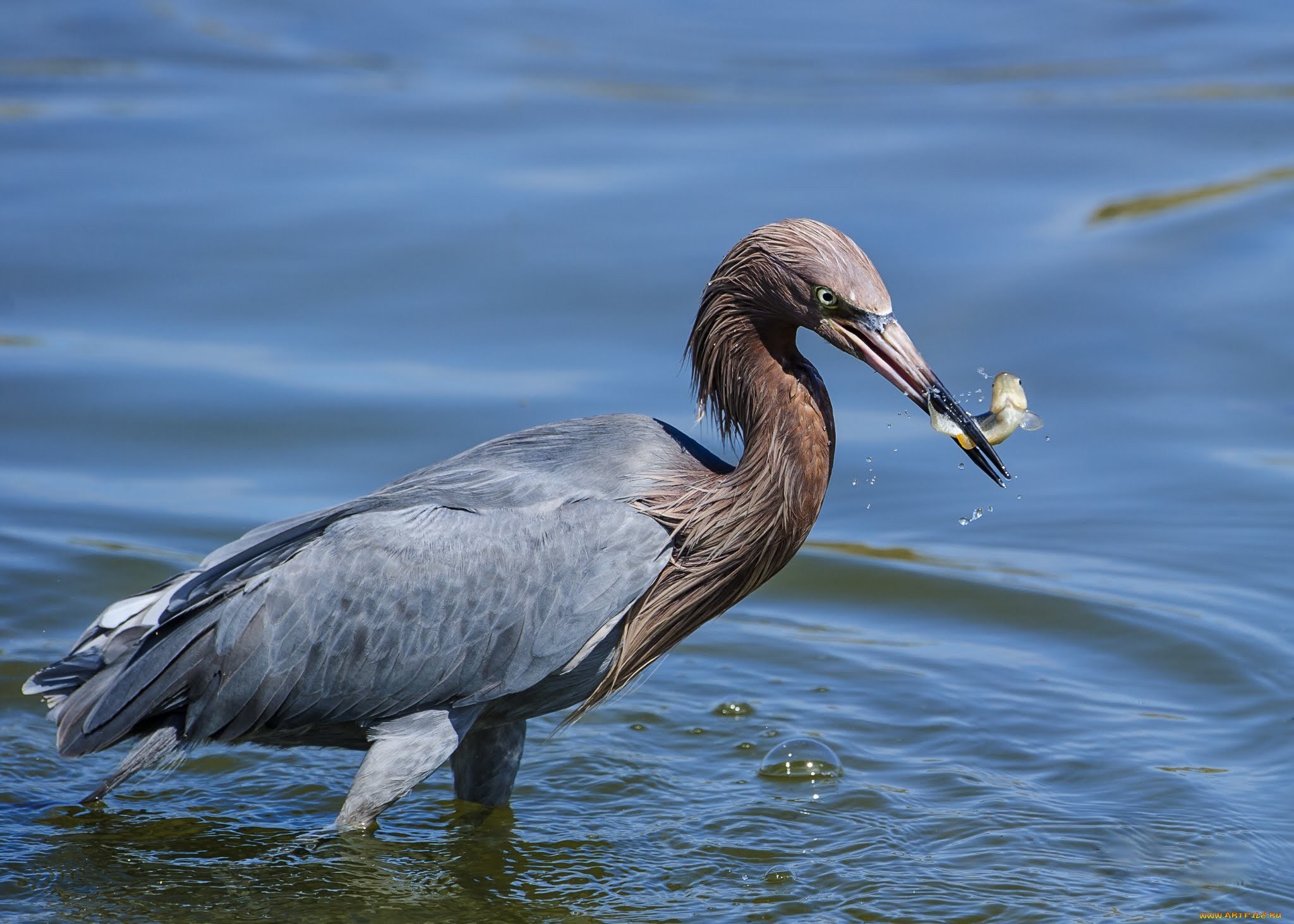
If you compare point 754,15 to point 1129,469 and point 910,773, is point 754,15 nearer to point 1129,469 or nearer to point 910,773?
point 1129,469

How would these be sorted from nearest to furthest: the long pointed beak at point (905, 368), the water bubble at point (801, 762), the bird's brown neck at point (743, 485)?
the long pointed beak at point (905, 368), the bird's brown neck at point (743, 485), the water bubble at point (801, 762)

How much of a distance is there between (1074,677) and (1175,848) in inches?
61.0

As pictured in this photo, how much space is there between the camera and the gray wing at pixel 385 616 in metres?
6.10

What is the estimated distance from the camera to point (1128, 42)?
17.7 meters

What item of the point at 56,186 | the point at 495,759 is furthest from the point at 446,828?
the point at 56,186

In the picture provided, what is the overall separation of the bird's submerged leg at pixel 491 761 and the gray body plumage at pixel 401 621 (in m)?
0.34

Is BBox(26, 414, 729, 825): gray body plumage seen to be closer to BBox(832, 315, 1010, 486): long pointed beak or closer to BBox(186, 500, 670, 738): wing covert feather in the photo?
BBox(186, 500, 670, 738): wing covert feather

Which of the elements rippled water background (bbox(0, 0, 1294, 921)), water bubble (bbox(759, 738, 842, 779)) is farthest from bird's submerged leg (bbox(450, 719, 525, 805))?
water bubble (bbox(759, 738, 842, 779))

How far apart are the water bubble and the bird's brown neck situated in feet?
3.23

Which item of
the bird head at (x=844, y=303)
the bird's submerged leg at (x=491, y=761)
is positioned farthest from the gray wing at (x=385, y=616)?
the bird head at (x=844, y=303)

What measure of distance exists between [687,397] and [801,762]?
3.87 m

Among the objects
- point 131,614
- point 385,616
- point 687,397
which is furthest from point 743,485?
point 687,397

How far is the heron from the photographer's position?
20.0ft

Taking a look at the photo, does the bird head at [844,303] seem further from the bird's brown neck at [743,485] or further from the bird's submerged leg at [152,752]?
the bird's submerged leg at [152,752]
